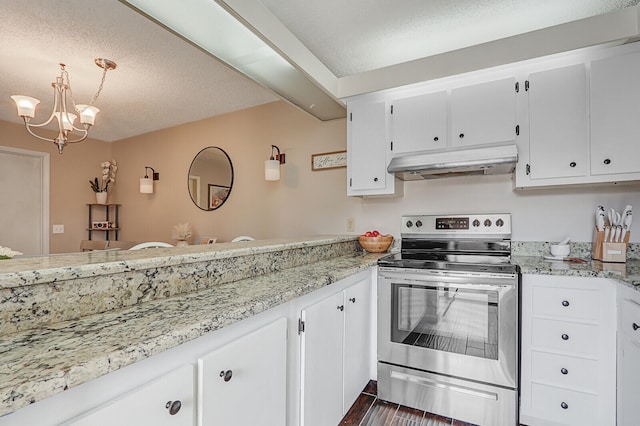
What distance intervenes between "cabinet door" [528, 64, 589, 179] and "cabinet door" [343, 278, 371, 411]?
52.7 inches

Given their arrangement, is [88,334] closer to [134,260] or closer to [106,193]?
[134,260]

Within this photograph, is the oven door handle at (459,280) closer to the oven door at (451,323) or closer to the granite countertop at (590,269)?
the oven door at (451,323)

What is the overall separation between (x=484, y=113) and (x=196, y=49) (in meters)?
2.17

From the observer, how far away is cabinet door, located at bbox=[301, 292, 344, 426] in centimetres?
132

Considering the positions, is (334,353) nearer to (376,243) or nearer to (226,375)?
(226,375)

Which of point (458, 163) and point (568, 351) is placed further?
point (458, 163)

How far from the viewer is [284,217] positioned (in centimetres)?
331

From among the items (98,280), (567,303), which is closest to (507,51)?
(567,303)

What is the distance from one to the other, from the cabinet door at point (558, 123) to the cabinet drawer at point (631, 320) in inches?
31.6

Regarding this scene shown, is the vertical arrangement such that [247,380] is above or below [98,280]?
below

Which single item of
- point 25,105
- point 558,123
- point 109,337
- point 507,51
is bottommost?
point 109,337

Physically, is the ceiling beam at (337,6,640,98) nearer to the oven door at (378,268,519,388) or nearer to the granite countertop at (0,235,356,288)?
the oven door at (378,268,519,388)

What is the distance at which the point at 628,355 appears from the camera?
1442 millimetres

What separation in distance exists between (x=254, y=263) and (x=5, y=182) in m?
4.49
